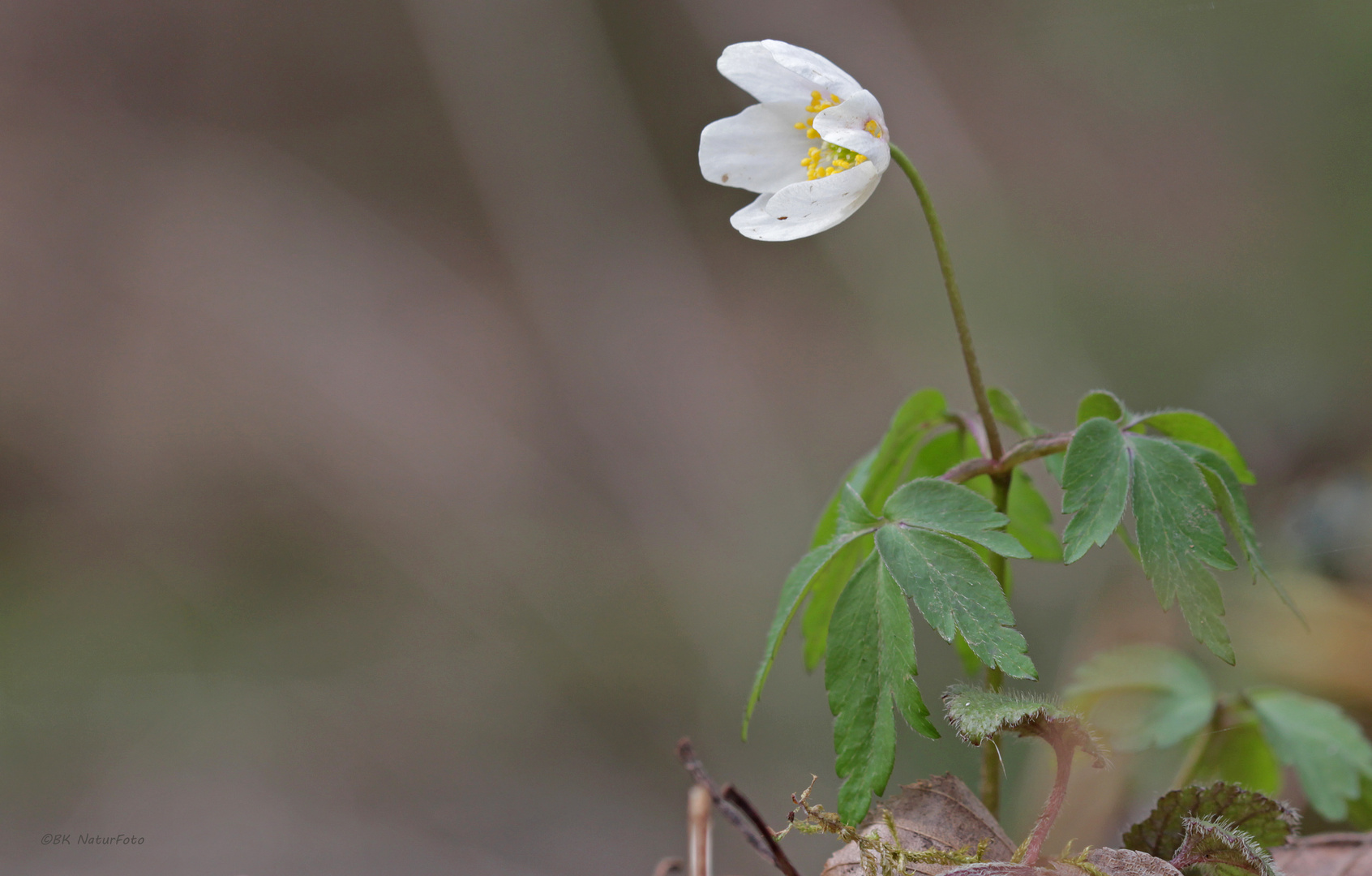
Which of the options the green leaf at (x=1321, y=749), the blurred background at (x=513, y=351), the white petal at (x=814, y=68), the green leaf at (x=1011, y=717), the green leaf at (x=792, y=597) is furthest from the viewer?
the blurred background at (x=513, y=351)

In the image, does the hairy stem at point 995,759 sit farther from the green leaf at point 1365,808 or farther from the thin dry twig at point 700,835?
the green leaf at point 1365,808

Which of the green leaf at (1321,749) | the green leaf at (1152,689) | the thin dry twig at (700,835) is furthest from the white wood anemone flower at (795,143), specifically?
the green leaf at (1321,749)

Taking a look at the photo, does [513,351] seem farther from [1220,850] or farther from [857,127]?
[1220,850]

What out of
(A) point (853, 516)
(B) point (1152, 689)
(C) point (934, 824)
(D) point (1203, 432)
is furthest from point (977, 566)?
(B) point (1152, 689)

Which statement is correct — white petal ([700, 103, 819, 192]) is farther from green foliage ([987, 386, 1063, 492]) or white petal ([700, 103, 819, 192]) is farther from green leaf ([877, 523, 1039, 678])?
green leaf ([877, 523, 1039, 678])

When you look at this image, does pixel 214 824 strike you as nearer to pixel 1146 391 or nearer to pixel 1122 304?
pixel 1146 391

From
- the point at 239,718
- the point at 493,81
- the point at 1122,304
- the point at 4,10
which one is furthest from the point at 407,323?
the point at 1122,304
